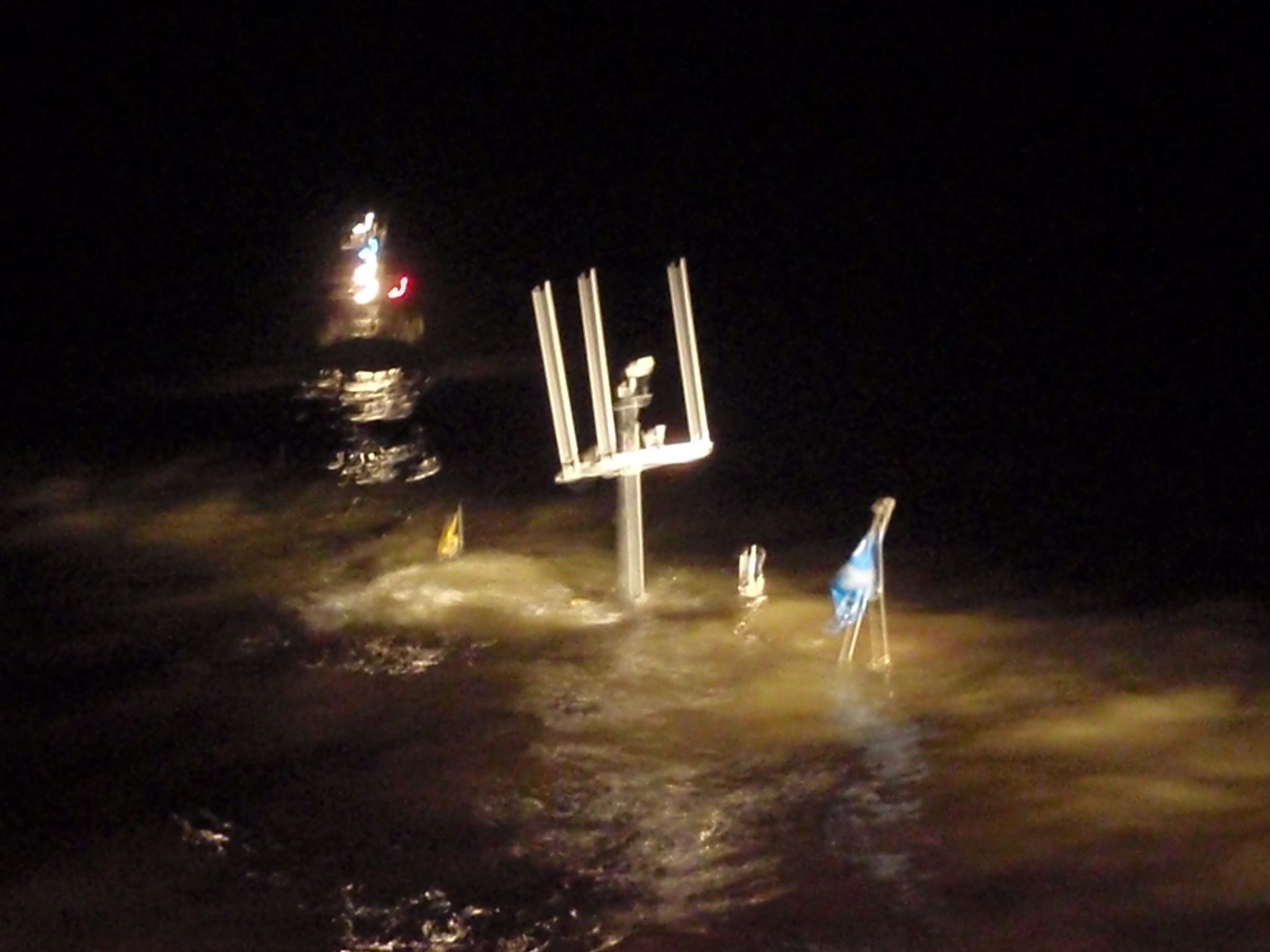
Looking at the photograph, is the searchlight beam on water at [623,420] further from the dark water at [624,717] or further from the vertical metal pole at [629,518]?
the dark water at [624,717]

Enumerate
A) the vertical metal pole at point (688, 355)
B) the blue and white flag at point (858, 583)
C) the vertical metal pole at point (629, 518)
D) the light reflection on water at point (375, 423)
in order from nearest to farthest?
the blue and white flag at point (858, 583), the vertical metal pole at point (688, 355), the vertical metal pole at point (629, 518), the light reflection on water at point (375, 423)


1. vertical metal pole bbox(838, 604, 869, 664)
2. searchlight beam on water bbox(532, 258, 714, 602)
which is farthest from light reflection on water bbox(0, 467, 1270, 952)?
searchlight beam on water bbox(532, 258, 714, 602)

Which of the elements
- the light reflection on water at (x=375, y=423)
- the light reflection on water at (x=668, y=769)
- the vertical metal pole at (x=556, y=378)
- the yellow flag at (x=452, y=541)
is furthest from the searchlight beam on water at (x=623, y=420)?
the light reflection on water at (x=375, y=423)

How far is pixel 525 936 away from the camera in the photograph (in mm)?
5637

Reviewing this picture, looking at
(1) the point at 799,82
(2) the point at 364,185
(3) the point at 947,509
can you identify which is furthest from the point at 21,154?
(3) the point at 947,509

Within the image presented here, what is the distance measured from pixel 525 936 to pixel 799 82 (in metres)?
35.8

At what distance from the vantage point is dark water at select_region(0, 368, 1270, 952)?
5.86m

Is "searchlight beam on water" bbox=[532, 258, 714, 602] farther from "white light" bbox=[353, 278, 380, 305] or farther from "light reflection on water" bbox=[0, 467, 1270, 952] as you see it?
"white light" bbox=[353, 278, 380, 305]

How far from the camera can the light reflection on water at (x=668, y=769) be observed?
5789 millimetres

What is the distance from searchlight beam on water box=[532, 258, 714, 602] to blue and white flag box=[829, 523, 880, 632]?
51.8 inches

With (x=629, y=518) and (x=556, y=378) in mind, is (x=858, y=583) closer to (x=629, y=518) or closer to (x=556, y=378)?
(x=629, y=518)

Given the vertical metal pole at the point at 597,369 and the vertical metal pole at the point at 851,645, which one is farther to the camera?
the vertical metal pole at the point at 597,369

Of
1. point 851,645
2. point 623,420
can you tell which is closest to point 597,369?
point 623,420

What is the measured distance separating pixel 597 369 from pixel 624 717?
6.33 ft
